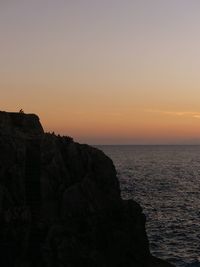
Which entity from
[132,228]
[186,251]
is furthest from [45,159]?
[186,251]

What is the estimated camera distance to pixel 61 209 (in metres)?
33.2

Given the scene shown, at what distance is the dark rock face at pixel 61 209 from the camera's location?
3045 centimetres

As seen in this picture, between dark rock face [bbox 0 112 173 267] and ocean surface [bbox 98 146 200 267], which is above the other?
dark rock face [bbox 0 112 173 267]

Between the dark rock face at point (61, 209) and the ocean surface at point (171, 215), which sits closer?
the dark rock face at point (61, 209)

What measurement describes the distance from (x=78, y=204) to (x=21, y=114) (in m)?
12.4

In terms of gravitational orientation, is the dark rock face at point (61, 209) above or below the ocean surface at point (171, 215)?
above

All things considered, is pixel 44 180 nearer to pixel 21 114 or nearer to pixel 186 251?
pixel 21 114

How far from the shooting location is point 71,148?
3750 centimetres

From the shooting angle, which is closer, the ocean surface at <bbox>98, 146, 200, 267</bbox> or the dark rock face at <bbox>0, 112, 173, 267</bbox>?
the dark rock face at <bbox>0, 112, 173, 267</bbox>

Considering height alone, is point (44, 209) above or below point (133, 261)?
above

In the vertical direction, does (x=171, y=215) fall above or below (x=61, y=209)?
below

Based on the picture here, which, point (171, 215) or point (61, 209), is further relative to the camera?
point (171, 215)

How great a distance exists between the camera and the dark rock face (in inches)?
1199

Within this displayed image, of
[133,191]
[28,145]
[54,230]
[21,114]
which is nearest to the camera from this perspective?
[54,230]
